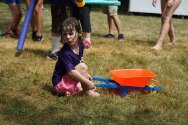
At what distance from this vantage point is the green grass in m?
3.25

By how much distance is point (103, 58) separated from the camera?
5.49m

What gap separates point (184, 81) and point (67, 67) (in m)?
1.58

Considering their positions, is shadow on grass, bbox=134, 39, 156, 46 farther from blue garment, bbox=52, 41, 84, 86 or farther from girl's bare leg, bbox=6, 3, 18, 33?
blue garment, bbox=52, 41, 84, 86

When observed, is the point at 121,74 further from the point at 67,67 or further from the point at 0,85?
the point at 0,85

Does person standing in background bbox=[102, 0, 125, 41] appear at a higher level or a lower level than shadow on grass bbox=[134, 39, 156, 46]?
higher

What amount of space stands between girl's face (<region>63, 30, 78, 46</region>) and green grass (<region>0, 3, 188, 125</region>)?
0.52m

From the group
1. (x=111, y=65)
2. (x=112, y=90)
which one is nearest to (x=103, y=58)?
(x=111, y=65)

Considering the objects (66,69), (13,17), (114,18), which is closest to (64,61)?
(66,69)

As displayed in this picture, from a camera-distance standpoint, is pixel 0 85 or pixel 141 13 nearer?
pixel 0 85

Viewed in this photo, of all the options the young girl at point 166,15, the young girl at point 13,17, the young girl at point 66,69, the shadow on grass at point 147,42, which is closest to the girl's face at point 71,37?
the young girl at point 66,69

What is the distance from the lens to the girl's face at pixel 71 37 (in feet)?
12.4

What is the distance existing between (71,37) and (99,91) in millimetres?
620

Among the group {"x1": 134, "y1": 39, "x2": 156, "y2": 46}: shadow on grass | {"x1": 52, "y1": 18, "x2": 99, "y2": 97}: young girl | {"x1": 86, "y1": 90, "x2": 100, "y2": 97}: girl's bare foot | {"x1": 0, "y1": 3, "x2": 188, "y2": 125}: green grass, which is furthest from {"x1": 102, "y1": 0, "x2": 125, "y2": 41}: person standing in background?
{"x1": 86, "y1": 90, "x2": 100, "y2": 97}: girl's bare foot

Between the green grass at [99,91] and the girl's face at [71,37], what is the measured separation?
52 centimetres
